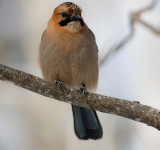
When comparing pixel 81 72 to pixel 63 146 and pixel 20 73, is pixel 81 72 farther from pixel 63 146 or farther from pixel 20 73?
pixel 63 146

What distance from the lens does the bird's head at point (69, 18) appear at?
16.5ft

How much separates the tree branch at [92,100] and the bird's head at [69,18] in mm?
861

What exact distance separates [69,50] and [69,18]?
1.26ft

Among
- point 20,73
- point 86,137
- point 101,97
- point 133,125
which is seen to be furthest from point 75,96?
point 133,125

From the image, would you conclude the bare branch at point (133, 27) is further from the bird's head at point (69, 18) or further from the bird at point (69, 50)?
the bird's head at point (69, 18)

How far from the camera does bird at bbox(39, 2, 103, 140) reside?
506 cm

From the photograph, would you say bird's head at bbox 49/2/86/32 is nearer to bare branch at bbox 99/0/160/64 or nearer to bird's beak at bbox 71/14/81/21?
bird's beak at bbox 71/14/81/21

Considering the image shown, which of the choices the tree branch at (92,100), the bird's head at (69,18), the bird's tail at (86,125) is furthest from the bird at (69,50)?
the bird's tail at (86,125)

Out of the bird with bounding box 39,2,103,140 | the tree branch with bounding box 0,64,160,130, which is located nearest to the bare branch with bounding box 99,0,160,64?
the bird with bounding box 39,2,103,140

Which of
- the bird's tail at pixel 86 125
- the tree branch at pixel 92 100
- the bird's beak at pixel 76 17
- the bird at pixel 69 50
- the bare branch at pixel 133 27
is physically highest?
the bare branch at pixel 133 27

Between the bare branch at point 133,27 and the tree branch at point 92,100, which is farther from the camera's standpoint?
the bare branch at point 133,27

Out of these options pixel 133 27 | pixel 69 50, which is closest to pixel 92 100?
pixel 69 50

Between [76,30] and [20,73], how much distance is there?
1.06 m

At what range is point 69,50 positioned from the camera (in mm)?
5047
